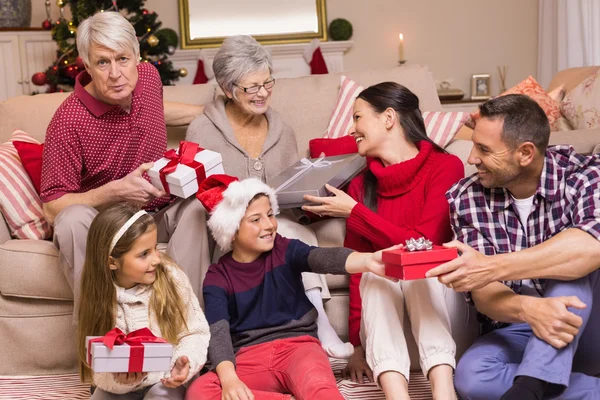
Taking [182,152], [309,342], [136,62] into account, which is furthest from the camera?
[136,62]

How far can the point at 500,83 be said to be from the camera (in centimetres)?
612

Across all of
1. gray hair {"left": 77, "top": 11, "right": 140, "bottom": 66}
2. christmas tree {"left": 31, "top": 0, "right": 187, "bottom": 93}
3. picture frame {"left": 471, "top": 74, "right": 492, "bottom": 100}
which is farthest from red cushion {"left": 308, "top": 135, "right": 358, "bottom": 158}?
picture frame {"left": 471, "top": 74, "right": 492, "bottom": 100}

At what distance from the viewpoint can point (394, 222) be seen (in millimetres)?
2469

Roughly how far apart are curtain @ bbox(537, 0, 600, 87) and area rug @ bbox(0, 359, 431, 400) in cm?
306

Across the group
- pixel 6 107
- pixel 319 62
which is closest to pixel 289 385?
pixel 6 107

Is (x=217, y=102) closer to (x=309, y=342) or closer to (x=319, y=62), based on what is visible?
(x=309, y=342)

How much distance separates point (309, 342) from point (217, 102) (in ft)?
3.59

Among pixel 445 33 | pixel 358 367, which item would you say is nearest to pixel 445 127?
pixel 358 367

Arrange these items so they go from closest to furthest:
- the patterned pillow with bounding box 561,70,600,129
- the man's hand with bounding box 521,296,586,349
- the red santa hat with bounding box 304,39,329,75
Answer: the man's hand with bounding box 521,296,586,349, the patterned pillow with bounding box 561,70,600,129, the red santa hat with bounding box 304,39,329,75

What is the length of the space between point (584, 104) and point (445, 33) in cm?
295

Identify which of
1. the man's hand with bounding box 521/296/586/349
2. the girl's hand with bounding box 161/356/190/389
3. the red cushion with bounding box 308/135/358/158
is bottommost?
the girl's hand with bounding box 161/356/190/389

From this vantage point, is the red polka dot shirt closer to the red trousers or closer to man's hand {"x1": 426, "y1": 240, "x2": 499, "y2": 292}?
the red trousers

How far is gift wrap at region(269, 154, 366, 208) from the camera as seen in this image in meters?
2.49

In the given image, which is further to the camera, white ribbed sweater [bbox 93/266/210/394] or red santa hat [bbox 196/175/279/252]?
red santa hat [bbox 196/175/279/252]
